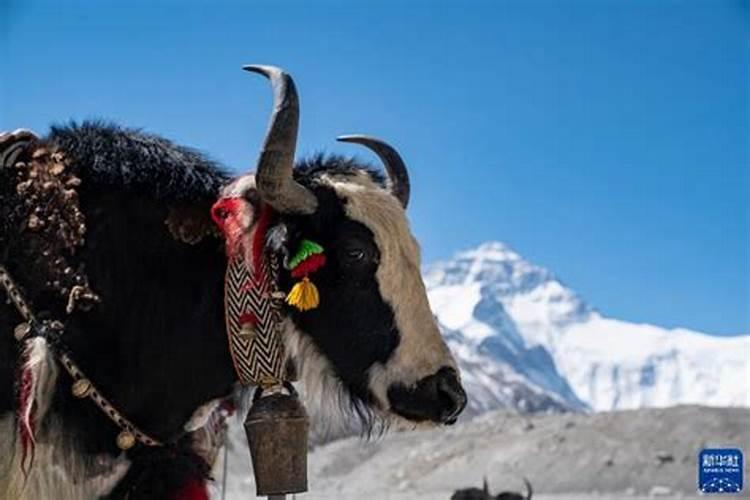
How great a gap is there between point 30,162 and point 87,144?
16cm

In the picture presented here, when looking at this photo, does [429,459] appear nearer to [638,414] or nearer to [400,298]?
[638,414]

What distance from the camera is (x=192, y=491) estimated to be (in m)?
3.15

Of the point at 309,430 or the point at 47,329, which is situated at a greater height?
the point at 47,329

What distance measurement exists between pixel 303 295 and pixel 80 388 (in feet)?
2.00

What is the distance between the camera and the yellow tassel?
10.0 feet

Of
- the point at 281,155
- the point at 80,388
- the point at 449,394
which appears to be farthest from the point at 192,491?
the point at 281,155

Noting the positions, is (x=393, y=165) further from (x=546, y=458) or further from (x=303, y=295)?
(x=546, y=458)

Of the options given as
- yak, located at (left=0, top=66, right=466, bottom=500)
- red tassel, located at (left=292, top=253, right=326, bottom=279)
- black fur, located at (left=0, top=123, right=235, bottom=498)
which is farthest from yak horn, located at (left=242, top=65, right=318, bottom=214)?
black fur, located at (left=0, top=123, right=235, bottom=498)

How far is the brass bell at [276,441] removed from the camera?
3.01 metres

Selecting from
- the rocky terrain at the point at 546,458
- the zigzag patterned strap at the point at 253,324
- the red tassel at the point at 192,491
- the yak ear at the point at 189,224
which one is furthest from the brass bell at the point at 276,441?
the rocky terrain at the point at 546,458

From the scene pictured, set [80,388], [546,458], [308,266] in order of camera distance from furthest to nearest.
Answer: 1. [546,458]
2. [308,266]
3. [80,388]

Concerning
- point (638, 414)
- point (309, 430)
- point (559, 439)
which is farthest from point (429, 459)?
point (309, 430)

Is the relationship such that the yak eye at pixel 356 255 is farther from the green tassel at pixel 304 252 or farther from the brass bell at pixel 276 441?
the brass bell at pixel 276 441

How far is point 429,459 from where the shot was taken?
154 feet
